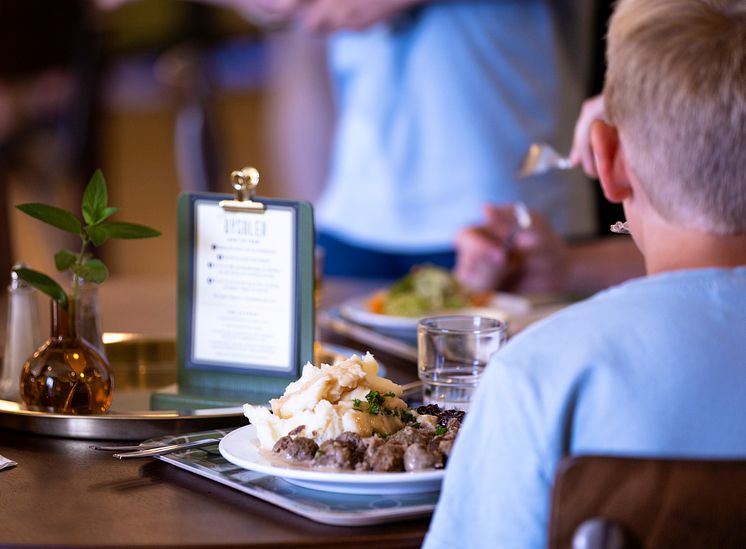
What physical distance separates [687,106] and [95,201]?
0.78 m

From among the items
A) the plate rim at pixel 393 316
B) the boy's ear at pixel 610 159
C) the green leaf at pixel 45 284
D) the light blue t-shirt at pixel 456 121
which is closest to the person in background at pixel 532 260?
the plate rim at pixel 393 316

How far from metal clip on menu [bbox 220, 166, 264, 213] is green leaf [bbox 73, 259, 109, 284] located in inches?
7.1

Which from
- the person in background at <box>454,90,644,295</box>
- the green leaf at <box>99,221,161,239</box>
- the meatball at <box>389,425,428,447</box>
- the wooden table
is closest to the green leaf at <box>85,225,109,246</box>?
the green leaf at <box>99,221,161,239</box>

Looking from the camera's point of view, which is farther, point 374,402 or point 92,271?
point 92,271

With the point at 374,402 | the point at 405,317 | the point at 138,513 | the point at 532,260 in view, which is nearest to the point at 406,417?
the point at 374,402

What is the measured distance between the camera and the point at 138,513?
1018 mm

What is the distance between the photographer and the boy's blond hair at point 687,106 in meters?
0.87

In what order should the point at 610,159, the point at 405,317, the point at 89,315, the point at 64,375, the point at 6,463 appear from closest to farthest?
the point at 610,159 < the point at 6,463 < the point at 64,375 < the point at 89,315 < the point at 405,317

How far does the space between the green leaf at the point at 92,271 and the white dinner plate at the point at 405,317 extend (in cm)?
78

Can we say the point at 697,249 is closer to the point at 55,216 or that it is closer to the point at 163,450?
the point at 163,450

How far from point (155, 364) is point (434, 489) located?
0.81 m

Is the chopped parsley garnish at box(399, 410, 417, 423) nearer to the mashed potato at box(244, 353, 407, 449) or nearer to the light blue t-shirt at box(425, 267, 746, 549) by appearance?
the mashed potato at box(244, 353, 407, 449)

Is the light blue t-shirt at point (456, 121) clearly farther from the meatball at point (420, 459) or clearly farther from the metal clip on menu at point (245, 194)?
the meatball at point (420, 459)

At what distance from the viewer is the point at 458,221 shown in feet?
11.0
